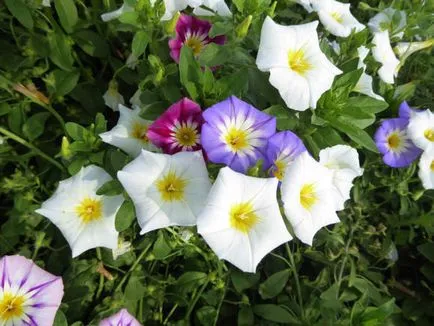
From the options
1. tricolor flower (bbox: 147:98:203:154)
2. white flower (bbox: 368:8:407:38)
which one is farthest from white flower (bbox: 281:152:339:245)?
white flower (bbox: 368:8:407:38)

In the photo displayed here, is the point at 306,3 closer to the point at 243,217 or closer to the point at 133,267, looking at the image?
the point at 243,217

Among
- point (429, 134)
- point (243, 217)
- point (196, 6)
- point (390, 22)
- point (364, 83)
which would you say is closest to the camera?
point (243, 217)

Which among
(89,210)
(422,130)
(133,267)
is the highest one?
(89,210)

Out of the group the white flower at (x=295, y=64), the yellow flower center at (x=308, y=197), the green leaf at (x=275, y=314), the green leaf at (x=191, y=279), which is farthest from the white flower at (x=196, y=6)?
the green leaf at (x=275, y=314)

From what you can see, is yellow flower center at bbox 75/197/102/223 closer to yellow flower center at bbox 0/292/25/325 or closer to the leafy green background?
the leafy green background

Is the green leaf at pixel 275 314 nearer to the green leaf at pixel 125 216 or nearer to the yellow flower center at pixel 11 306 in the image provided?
the green leaf at pixel 125 216

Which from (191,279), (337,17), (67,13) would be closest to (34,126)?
(67,13)

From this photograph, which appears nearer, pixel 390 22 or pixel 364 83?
pixel 364 83
